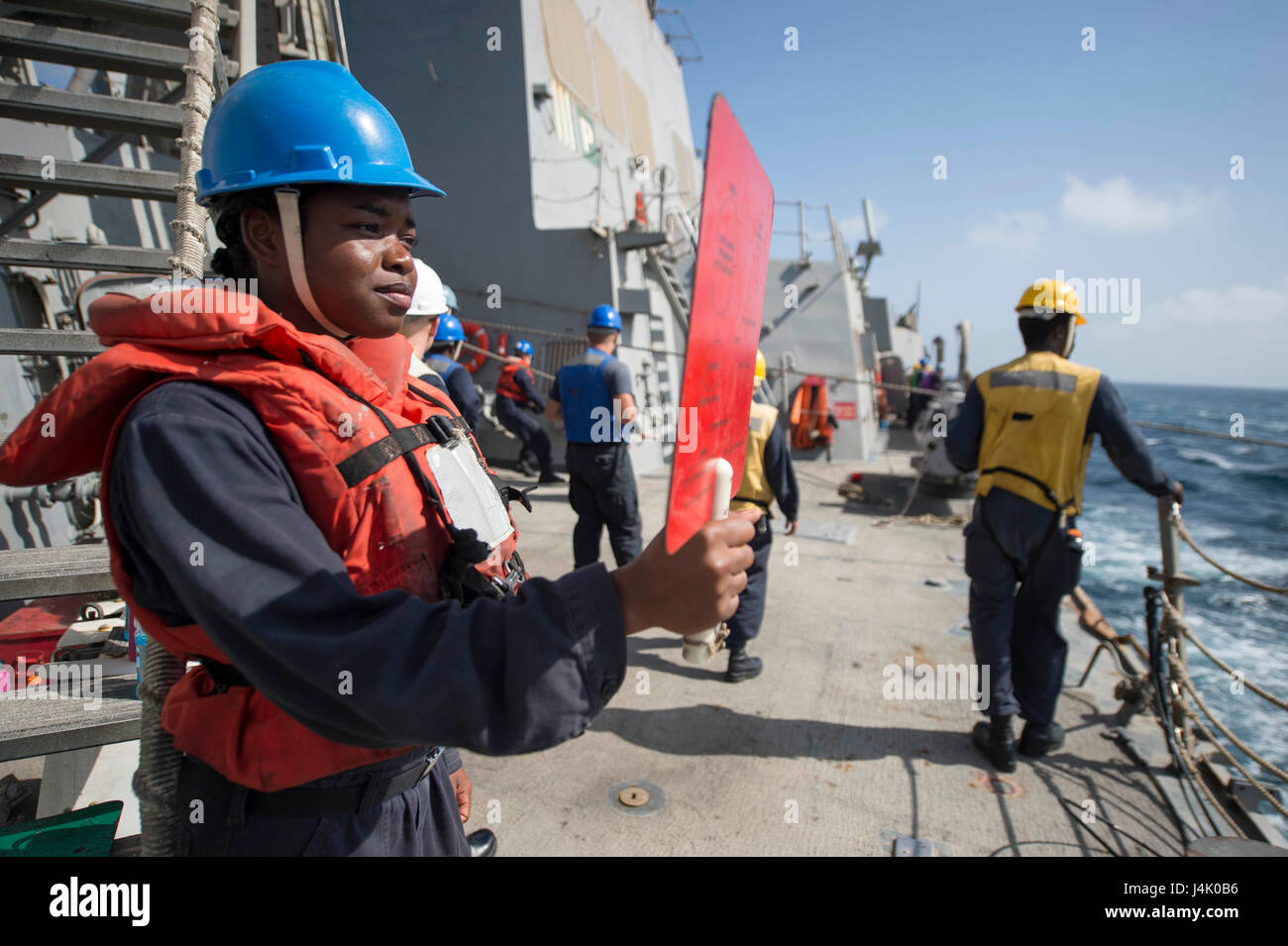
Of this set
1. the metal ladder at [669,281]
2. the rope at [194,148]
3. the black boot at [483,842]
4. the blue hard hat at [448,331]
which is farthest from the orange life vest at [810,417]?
the rope at [194,148]

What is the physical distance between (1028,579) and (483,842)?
2.90 m

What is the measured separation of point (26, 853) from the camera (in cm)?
168

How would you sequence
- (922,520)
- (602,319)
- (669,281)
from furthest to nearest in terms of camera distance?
(669,281) < (922,520) < (602,319)

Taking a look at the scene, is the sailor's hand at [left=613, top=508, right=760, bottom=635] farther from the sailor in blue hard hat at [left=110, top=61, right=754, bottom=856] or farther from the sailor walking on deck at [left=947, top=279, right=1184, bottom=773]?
the sailor walking on deck at [left=947, top=279, right=1184, bottom=773]

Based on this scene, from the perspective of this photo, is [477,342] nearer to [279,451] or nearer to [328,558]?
[279,451]

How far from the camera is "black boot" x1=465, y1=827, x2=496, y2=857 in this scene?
251 cm

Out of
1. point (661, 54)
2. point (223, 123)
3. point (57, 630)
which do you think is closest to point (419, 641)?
point (223, 123)

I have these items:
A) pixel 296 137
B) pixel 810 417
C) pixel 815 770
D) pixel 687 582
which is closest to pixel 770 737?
pixel 815 770

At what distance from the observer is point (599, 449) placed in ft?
16.1

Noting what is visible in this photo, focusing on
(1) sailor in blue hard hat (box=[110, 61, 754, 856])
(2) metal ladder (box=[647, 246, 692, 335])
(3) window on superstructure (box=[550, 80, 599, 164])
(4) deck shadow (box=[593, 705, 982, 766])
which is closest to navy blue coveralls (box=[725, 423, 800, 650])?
(4) deck shadow (box=[593, 705, 982, 766])

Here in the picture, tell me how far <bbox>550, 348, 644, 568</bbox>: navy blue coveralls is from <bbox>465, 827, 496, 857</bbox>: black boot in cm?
245

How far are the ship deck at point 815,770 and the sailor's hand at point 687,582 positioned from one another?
2207 millimetres

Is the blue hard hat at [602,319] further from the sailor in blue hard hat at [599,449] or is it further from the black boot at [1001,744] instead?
the black boot at [1001,744]

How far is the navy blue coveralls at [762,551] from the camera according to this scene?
13.6 feet
